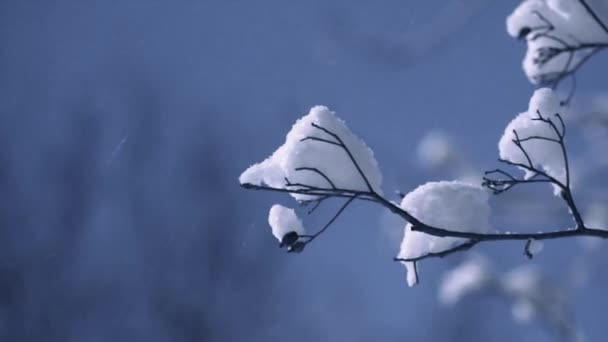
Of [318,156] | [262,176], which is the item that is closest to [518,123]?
[318,156]

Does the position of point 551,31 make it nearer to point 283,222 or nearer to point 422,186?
point 422,186

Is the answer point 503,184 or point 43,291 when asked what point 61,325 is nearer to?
point 43,291

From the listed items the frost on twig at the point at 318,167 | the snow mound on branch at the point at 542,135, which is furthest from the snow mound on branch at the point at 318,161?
the snow mound on branch at the point at 542,135

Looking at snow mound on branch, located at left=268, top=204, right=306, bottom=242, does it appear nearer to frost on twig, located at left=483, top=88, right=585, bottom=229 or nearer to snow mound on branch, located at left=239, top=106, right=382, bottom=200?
snow mound on branch, located at left=239, top=106, right=382, bottom=200

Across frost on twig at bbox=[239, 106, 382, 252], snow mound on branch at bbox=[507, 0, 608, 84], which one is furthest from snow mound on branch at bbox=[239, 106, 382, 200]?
snow mound on branch at bbox=[507, 0, 608, 84]

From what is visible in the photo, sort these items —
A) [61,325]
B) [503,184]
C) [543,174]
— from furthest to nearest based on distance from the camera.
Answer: [61,325] < [503,184] < [543,174]

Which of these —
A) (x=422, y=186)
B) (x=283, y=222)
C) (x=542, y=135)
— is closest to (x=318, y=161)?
(x=283, y=222)

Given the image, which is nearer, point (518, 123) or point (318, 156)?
point (318, 156)

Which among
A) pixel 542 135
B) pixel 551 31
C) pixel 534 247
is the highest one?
pixel 551 31
